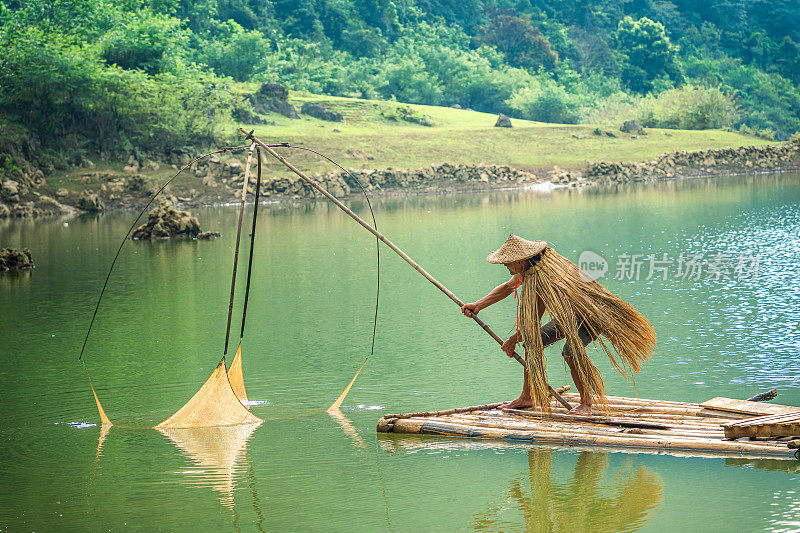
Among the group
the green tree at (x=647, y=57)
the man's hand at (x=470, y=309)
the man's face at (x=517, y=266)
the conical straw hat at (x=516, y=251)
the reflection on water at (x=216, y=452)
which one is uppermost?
the green tree at (x=647, y=57)

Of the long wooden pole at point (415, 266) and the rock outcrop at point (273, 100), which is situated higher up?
the rock outcrop at point (273, 100)

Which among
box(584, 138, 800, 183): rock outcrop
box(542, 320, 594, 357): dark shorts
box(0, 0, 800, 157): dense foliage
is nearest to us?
box(542, 320, 594, 357): dark shorts

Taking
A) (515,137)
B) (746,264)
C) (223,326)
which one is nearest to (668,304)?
(746,264)

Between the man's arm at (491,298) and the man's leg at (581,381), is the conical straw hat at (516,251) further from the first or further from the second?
the man's leg at (581,381)

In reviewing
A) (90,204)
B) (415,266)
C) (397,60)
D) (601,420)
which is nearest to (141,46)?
(90,204)

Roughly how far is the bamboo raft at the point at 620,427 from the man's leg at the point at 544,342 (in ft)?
0.40

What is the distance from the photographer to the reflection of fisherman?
784 cm

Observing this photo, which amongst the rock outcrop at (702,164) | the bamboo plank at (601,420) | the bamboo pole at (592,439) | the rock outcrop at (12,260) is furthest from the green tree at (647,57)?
the bamboo pole at (592,439)

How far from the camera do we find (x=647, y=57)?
263ft

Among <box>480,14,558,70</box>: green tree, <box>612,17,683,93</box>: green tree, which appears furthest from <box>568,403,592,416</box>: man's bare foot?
<box>480,14,558,70</box>: green tree

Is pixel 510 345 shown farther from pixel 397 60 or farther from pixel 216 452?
pixel 397 60

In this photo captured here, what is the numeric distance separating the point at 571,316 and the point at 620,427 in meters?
0.99

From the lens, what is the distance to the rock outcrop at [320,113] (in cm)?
5341

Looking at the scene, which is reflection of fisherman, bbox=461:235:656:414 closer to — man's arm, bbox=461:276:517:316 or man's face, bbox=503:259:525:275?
man's face, bbox=503:259:525:275
